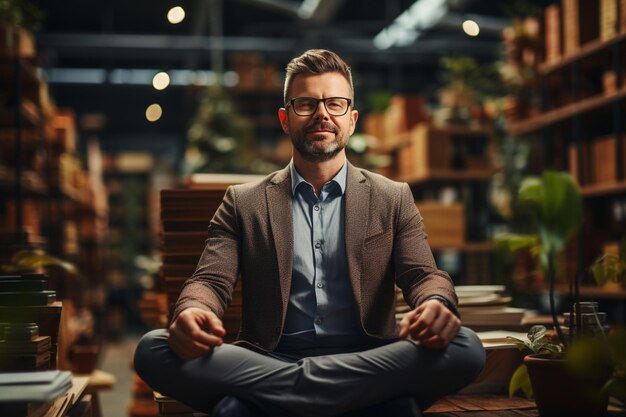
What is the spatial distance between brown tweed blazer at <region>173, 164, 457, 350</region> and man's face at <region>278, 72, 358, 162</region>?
13 cm

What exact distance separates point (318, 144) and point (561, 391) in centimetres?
98

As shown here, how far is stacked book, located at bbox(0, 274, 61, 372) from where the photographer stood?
2.15 meters

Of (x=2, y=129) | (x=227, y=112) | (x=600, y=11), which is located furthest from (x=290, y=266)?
(x=227, y=112)

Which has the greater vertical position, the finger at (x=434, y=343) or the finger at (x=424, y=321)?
the finger at (x=424, y=321)

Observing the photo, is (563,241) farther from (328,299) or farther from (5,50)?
(5,50)

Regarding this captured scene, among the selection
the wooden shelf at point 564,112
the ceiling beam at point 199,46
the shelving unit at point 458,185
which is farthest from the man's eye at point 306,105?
the ceiling beam at point 199,46

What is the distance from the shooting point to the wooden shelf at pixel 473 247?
22.1ft

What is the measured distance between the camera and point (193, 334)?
204 cm

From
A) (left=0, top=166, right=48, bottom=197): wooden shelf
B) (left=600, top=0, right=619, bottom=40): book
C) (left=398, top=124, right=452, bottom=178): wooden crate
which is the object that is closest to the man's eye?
(left=0, top=166, right=48, bottom=197): wooden shelf

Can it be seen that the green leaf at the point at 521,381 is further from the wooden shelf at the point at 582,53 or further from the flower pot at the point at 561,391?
the wooden shelf at the point at 582,53

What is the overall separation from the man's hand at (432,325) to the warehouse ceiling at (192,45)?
33.0 feet

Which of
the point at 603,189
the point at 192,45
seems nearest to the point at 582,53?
the point at 603,189

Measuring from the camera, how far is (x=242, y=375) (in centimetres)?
208

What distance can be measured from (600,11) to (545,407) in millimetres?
4057
